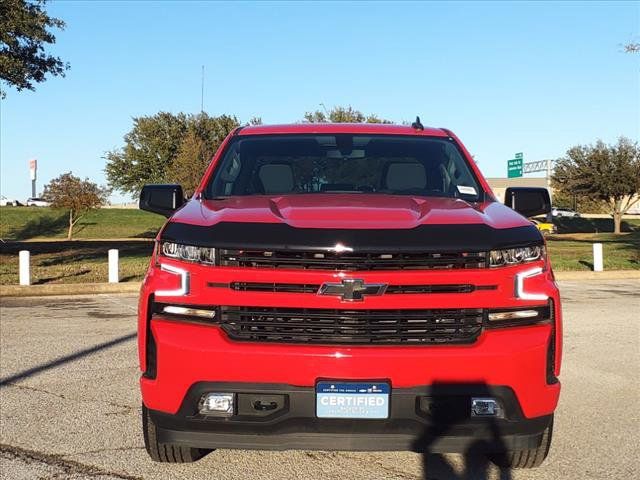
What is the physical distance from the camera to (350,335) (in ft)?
10.6

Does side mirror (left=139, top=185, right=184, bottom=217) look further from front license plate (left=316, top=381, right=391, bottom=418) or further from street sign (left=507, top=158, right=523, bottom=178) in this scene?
street sign (left=507, top=158, right=523, bottom=178)

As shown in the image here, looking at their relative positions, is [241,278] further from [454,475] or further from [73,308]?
[73,308]

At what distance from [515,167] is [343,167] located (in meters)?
64.9

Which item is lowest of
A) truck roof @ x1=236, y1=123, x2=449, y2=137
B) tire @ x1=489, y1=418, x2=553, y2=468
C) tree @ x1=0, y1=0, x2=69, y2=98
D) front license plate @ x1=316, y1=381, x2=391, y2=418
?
tire @ x1=489, y1=418, x2=553, y2=468

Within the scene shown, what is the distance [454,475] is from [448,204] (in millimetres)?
1474

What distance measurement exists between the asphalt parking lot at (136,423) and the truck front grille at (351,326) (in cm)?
98

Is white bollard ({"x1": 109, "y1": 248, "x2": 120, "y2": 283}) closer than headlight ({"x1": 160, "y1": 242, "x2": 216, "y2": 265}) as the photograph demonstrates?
No

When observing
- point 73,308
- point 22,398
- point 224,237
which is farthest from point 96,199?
point 224,237

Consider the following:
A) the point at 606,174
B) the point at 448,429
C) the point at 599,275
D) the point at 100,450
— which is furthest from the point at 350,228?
the point at 606,174

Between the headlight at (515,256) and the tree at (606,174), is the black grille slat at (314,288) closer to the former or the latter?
the headlight at (515,256)

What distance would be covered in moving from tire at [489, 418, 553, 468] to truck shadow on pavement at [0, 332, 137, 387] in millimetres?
4193

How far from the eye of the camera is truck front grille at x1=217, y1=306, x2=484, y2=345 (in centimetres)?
322

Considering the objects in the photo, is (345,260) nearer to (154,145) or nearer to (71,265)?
(71,265)

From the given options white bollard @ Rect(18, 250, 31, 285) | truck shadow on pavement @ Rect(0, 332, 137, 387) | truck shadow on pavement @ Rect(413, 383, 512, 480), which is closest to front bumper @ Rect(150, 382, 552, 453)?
truck shadow on pavement @ Rect(413, 383, 512, 480)
